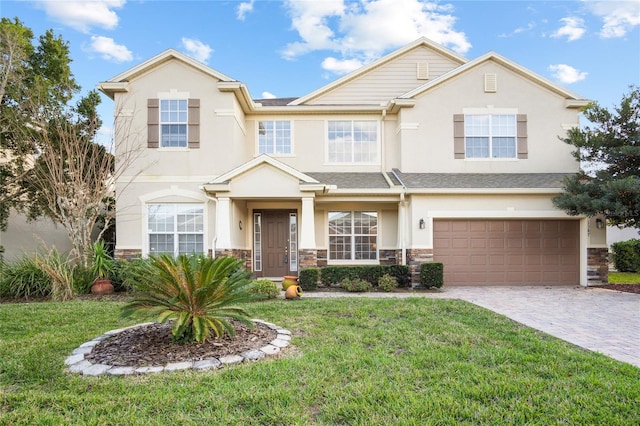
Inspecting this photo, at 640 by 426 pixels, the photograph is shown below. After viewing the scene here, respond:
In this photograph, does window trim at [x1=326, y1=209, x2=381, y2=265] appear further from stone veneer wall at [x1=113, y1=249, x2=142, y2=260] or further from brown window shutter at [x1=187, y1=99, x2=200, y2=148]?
stone veneer wall at [x1=113, y1=249, x2=142, y2=260]

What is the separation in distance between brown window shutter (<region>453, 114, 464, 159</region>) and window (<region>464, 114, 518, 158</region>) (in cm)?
15

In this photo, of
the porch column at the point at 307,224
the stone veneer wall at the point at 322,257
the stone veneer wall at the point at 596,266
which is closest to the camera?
the porch column at the point at 307,224

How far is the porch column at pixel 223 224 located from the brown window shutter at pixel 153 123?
10.6ft

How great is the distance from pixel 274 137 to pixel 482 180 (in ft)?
23.9

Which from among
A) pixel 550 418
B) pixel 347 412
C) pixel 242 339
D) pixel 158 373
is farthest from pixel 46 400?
pixel 550 418

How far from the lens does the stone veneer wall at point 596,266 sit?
38.8 feet

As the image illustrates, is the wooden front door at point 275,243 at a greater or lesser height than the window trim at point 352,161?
lesser

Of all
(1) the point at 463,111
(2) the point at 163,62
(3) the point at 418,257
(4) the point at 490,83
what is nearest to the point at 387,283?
(3) the point at 418,257

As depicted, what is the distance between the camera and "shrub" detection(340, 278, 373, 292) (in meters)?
10.8

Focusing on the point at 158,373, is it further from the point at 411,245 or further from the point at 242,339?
the point at 411,245

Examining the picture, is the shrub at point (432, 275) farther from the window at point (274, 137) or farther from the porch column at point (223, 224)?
the window at point (274, 137)

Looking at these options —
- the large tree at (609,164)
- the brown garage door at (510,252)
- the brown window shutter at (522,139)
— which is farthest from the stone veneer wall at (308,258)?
the brown window shutter at (522,139)

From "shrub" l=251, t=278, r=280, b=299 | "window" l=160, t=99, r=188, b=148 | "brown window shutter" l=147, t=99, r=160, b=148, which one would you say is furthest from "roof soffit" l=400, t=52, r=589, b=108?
"brown window shutter" l=147, t=99, r=160, b=148

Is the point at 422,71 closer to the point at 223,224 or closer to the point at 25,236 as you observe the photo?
the point at 223,224
